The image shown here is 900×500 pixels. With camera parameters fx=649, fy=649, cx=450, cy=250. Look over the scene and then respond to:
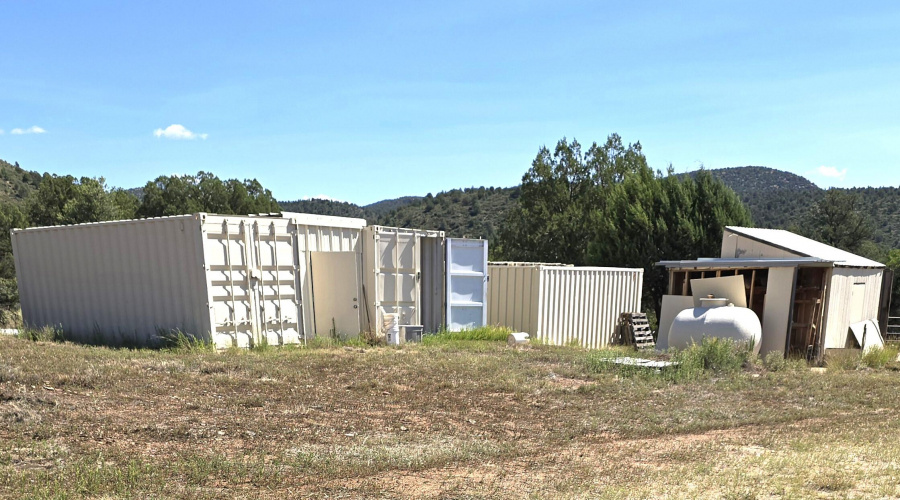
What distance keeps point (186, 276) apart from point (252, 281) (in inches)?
44.0

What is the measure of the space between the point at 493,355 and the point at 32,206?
98.4 feet

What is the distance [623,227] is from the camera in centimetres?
2769

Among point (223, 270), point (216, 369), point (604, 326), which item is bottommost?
point (604, 326)

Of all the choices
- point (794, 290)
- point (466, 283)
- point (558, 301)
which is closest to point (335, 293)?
point (466, 283)

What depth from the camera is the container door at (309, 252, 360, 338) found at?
508 inches

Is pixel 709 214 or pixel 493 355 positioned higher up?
pixel 709 214

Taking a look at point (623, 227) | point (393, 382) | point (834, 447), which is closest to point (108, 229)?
point (393, 382)

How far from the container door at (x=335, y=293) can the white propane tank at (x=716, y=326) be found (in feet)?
21.9

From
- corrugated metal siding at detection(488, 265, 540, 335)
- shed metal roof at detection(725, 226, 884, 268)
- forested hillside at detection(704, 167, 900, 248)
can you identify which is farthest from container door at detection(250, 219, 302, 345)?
forested hillside at detection(704, 167, 900, 248)

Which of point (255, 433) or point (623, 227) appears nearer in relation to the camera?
point (255, 433)

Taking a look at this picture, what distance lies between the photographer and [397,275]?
46.0 ft

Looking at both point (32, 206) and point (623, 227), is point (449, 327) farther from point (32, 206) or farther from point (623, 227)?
point (32, 206)

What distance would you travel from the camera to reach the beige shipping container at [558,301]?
1612 cm

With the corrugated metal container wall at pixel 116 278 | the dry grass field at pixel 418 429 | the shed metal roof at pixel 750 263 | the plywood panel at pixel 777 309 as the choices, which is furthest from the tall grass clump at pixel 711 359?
the corrugated metal container wall at pixel 116 278
